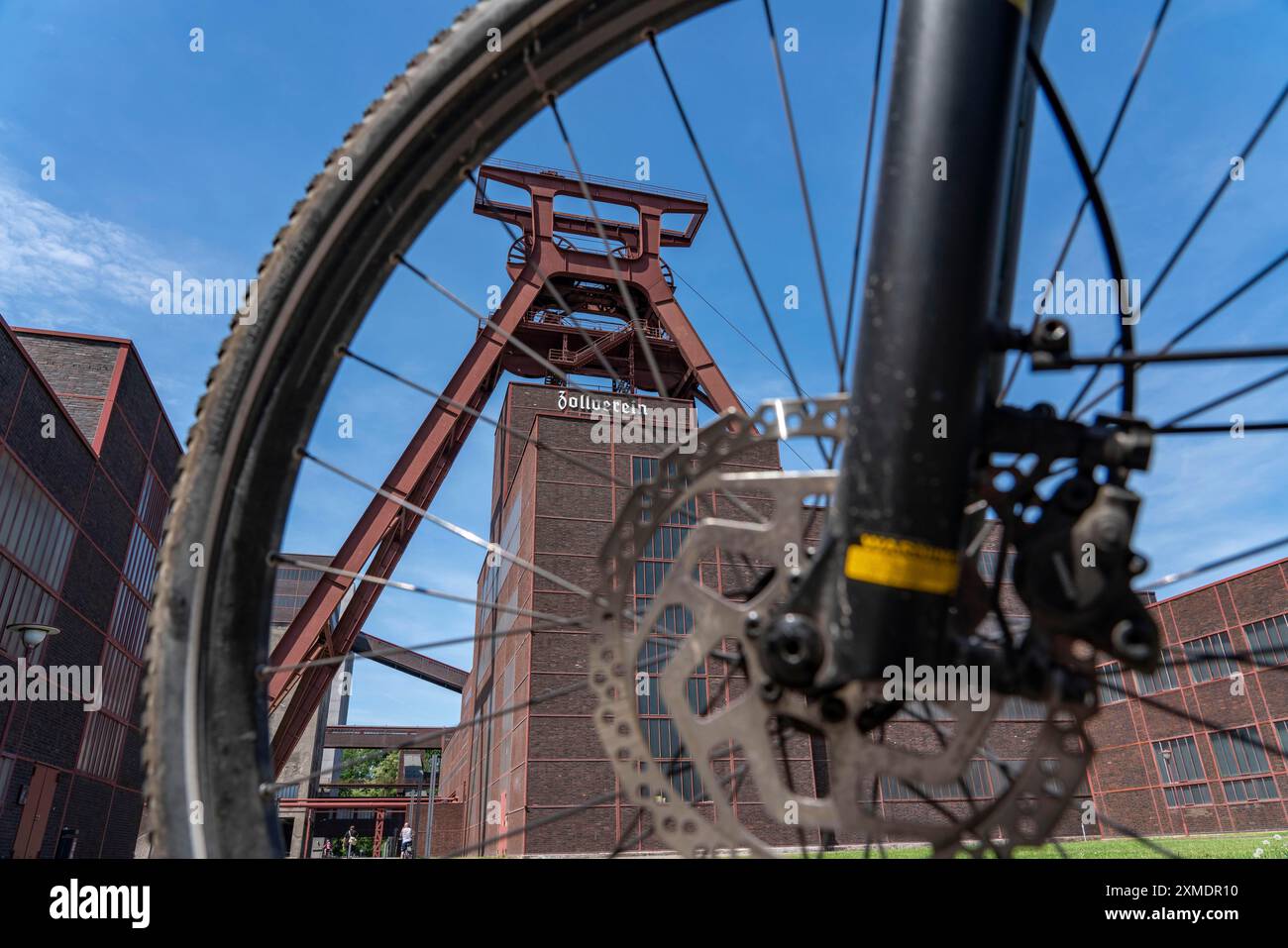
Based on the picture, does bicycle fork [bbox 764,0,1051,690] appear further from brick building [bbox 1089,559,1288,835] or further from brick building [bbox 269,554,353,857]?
brick building [bbox 269,554,353,857]

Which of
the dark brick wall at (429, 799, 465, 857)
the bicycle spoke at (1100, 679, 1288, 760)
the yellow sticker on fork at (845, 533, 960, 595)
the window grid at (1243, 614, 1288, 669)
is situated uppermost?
the window grid at (1243, 614, 1288, 669)

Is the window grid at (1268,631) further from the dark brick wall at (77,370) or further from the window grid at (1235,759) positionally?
the dark brick wall at (77,370)

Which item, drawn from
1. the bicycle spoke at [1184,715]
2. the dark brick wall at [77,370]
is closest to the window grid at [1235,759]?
the bicycle spoke at [1184,715]

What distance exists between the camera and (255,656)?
1635 millimetres

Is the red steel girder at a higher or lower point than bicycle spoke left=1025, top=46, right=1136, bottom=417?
higher

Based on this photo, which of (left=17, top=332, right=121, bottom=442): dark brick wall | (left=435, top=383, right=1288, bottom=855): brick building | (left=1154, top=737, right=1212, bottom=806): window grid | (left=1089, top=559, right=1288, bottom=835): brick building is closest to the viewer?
(left=435, top=383, right=1288, bottom=855): brick building

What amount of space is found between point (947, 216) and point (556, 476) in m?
22.3

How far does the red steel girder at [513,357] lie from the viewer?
59.0ft

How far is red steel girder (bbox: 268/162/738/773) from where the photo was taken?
18.0 meters

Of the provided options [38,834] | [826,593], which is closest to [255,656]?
[826,593]

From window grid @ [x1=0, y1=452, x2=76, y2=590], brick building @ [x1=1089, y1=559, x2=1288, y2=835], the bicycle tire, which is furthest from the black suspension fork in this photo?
brick building @ [x1=1089, y1=559, x2=1288, y2=835]

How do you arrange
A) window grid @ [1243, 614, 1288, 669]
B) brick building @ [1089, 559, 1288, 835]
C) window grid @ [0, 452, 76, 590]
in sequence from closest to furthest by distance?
window grid @ [0, 452, 76, 590] < window grid @ [1243, 614, 1288, 669] < brick building @ [1089, 559, 1288, 835]

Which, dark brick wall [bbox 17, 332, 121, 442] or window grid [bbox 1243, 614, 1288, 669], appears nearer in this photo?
dark brick wall [bbox 17, 332, 121, 442]
